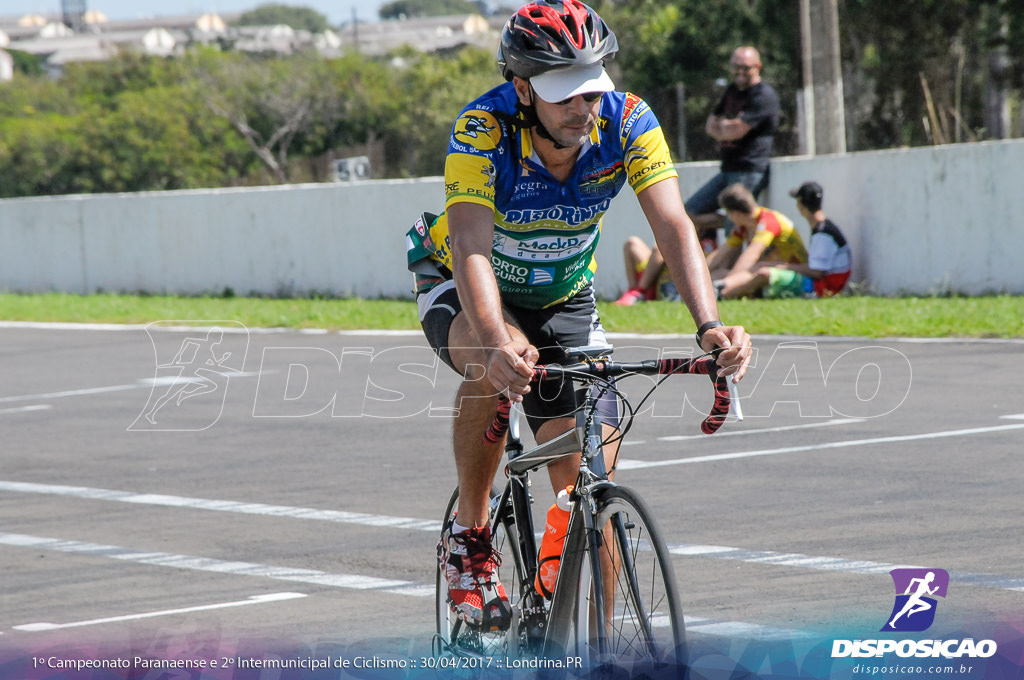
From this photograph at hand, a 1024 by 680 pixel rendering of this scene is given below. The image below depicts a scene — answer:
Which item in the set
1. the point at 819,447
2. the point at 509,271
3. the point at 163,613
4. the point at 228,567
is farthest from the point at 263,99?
the point at 509,271

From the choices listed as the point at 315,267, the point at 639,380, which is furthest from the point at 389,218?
the point at 639,380

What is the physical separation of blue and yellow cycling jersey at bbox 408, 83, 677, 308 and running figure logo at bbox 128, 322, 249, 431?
6.57 meters

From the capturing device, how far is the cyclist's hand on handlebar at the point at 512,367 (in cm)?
368

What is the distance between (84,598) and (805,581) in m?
2.91

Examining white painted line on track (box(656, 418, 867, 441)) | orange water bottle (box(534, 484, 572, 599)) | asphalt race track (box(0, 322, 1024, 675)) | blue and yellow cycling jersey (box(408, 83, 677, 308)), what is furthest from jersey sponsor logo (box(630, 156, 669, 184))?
white painted line on track (box(656, 418, 867, 441))

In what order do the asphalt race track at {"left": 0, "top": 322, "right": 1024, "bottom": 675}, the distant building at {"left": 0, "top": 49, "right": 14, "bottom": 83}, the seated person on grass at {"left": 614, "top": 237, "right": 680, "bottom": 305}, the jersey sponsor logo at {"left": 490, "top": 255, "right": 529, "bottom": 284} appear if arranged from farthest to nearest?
the distant building at {"left": 0, "top": 49, "right": 14, "bottom": 83}, the seated person on grass at {"left": 614, "top": 237, "right": 680, "bottom": 305}, the asphalt race track at {"left": 0, "top": 322, "right": 1024, "bottom": 675}, the jersey sponsor logo at {"left": 490, "top": 255, "right": 529, "bottom": 284}

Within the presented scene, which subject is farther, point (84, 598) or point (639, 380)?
point (639, 380)

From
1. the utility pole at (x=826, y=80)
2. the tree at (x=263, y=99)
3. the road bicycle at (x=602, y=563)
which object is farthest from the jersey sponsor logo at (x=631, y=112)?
the tree at (x=263, y=99)

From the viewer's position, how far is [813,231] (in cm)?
1591

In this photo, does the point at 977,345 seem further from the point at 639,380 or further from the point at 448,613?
the point at 448,613

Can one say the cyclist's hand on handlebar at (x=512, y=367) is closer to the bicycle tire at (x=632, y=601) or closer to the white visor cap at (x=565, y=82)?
the bicycle tire at (x=632, y=601)

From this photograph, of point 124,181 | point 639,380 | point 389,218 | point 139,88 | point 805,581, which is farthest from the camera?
point 139,88

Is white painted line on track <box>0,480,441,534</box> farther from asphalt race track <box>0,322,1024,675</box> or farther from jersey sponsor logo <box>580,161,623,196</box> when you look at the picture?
jersey sponsor logo <box>580,161,623,196</box>

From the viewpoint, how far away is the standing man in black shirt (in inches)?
632
